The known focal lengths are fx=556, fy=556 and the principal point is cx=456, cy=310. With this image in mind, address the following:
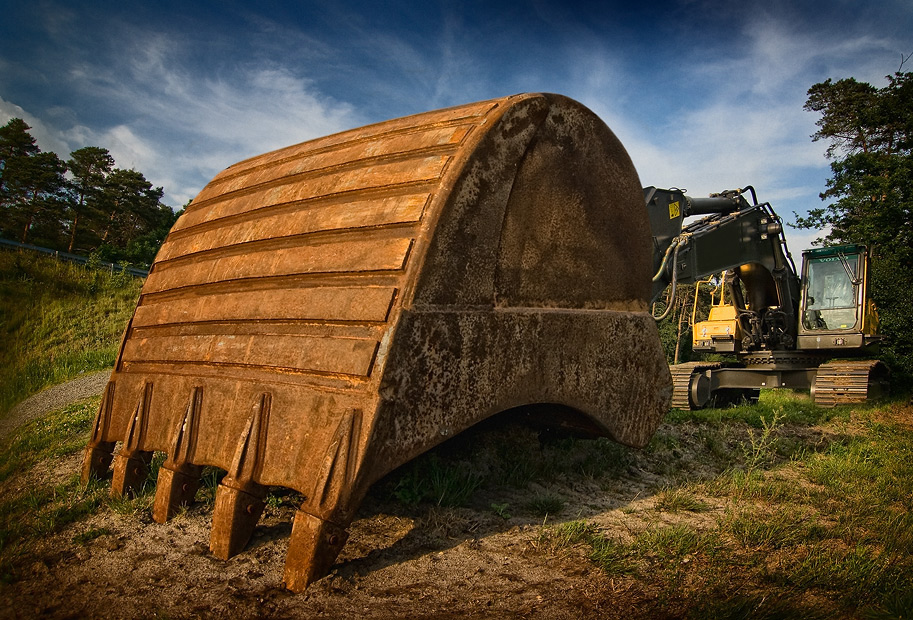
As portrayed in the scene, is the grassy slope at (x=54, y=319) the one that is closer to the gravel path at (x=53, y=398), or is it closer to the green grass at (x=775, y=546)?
the gravel path at (x=53, y=398)

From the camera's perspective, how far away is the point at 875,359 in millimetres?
9930

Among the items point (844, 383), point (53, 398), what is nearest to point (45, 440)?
point (53, 398)

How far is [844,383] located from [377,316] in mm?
9316

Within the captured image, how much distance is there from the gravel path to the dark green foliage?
14.1 m

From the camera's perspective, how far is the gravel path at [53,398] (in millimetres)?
5902

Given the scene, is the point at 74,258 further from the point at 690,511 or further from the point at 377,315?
the point at 690,511

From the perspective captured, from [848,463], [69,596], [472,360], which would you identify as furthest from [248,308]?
[848,463]

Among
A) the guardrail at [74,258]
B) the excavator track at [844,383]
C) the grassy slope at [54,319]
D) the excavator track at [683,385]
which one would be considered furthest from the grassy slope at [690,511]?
the guardrail at [74,258]

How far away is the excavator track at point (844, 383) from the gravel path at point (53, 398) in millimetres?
10669

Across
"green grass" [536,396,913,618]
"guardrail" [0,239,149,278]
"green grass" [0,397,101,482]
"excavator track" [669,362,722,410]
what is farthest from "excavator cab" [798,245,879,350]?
"guardrail" [0,239,149,278]

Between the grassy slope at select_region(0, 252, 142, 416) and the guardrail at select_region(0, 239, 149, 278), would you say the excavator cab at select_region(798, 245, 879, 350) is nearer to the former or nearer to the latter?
the grassy slope at select_region(0, 252, 142, 416)

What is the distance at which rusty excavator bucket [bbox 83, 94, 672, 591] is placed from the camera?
204 cm

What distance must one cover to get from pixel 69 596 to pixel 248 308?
4.08 ft

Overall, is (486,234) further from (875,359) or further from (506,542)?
(875,359)
